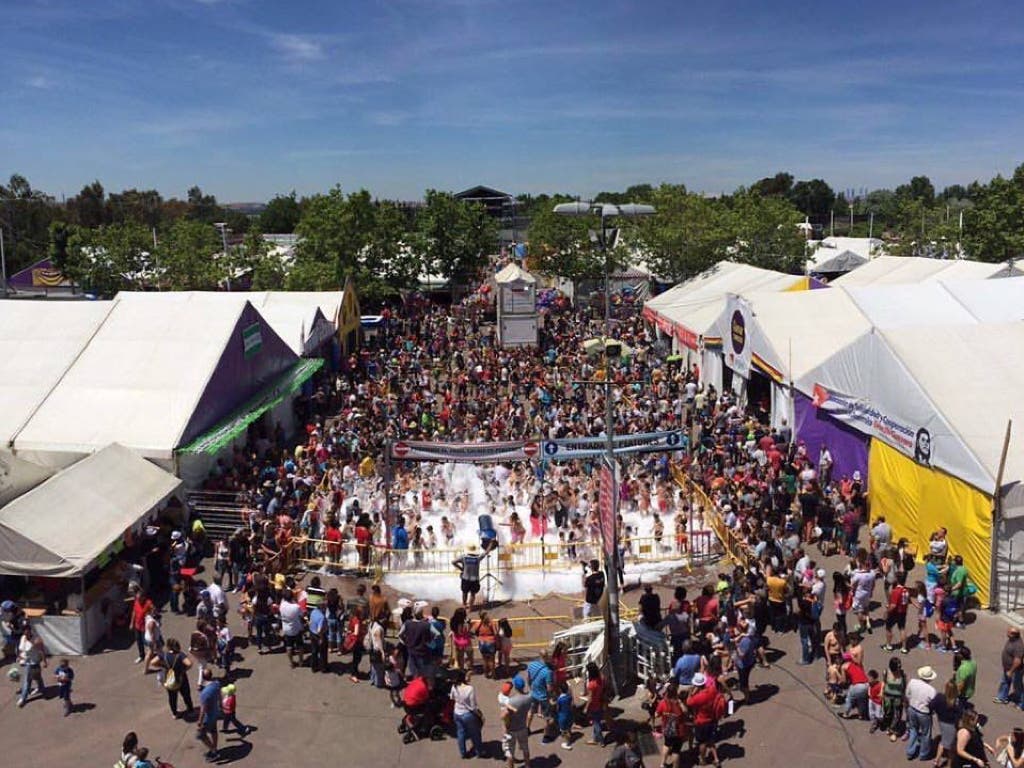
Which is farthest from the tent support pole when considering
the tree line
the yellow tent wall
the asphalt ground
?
the tree line

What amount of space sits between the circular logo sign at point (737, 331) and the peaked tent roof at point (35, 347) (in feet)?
56.4

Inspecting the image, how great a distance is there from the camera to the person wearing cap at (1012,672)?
10.4 metres

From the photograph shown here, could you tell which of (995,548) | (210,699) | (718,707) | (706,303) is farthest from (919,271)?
(210,699)

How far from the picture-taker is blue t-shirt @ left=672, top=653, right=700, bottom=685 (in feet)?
33.9

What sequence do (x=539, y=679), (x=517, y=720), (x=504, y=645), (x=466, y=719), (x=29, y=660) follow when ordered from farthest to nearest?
(x=504, y=645), (x=29, y=660), (x=539, y=679), (x=466, y=719), (x=517, y=720)

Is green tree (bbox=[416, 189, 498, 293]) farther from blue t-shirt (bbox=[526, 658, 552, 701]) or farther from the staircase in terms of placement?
blue t-shirt (bbox=[526, 658, 552, 701])

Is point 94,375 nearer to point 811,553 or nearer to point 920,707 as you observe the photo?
point 811,553

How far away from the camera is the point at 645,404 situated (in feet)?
83.1

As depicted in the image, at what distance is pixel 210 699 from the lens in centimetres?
1013

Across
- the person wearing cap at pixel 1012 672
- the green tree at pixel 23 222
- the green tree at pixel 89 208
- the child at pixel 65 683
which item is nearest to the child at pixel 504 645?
the child at pixel 65 683

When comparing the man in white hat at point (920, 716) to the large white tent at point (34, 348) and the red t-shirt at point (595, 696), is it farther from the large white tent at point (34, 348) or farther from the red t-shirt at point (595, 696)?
the large white tent at point (34, 348)

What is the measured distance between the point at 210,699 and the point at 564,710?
4251mm

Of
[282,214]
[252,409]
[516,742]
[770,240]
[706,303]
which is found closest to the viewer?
[516,742]

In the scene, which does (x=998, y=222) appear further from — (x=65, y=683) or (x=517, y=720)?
(x=65, y=683)
